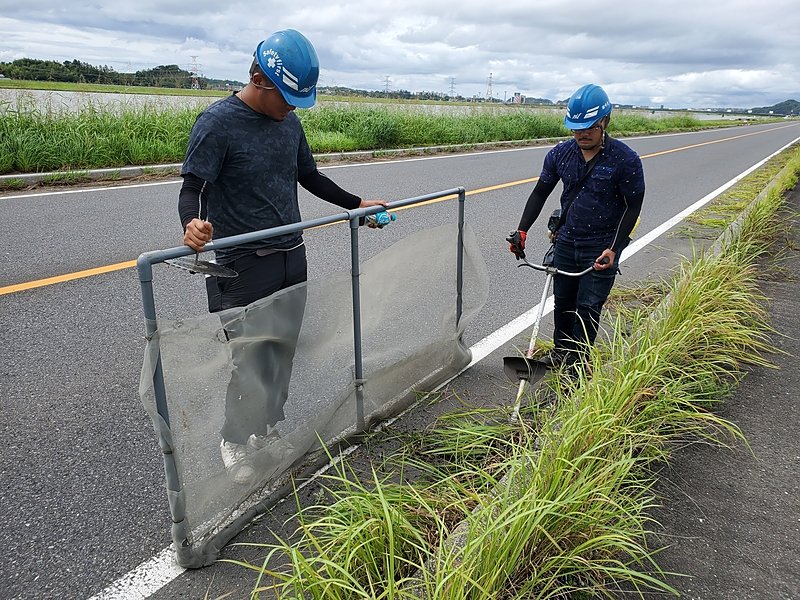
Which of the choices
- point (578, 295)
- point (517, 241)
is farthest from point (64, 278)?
point (578, 295)

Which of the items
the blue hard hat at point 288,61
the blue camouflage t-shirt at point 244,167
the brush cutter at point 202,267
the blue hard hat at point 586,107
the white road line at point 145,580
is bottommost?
the white road line at point 145,580

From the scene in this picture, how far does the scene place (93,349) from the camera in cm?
407

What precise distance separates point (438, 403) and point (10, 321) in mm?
3055

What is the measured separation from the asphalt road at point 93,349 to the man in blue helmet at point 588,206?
100 cm

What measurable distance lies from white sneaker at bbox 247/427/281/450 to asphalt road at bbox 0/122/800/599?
475 mm

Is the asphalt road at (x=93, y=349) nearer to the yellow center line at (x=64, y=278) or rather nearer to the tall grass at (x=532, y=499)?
the yellow center line at (x=64, y=278)

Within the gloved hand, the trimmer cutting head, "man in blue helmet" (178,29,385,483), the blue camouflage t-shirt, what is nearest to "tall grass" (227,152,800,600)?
the trimmer cutting head

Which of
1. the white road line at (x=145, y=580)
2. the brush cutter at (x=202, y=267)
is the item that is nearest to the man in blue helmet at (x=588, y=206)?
the brush cutter at (x=202, y=267)

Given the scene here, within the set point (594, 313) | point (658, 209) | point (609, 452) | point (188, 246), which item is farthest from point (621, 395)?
point (658, 209)

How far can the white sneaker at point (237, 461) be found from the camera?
2.43 meters

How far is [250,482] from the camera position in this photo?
256cm

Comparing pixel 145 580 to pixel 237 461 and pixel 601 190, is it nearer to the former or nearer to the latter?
pixel 237 461

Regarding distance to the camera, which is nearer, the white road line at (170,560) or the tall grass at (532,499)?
the tall grass at (532,499)

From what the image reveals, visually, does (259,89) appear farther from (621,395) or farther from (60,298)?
(60,298)
